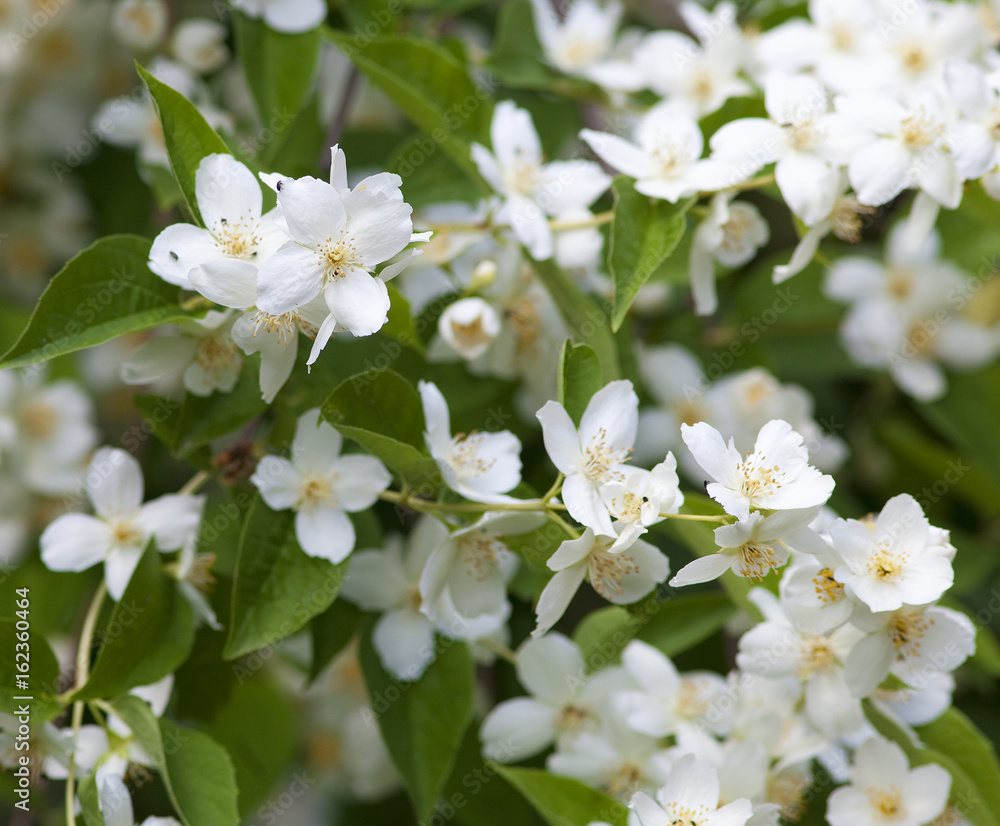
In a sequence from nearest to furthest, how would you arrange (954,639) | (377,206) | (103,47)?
(377,206)
(954,639)
(103,47)

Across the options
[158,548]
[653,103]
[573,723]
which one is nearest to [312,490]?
[158,548]

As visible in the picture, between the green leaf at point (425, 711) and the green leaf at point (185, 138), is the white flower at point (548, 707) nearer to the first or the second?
the green leaf at point (425, 711)

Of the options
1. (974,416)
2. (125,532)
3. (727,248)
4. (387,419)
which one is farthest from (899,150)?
(125,532)

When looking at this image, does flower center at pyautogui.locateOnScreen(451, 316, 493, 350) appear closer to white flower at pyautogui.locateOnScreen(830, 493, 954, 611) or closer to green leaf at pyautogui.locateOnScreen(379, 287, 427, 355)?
green leaf at pyautogui.locateOnScreen(379, 287, 427, 355)

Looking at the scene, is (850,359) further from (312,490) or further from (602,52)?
(312,490)

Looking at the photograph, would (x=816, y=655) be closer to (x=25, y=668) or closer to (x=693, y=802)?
(x=693, y=802)
